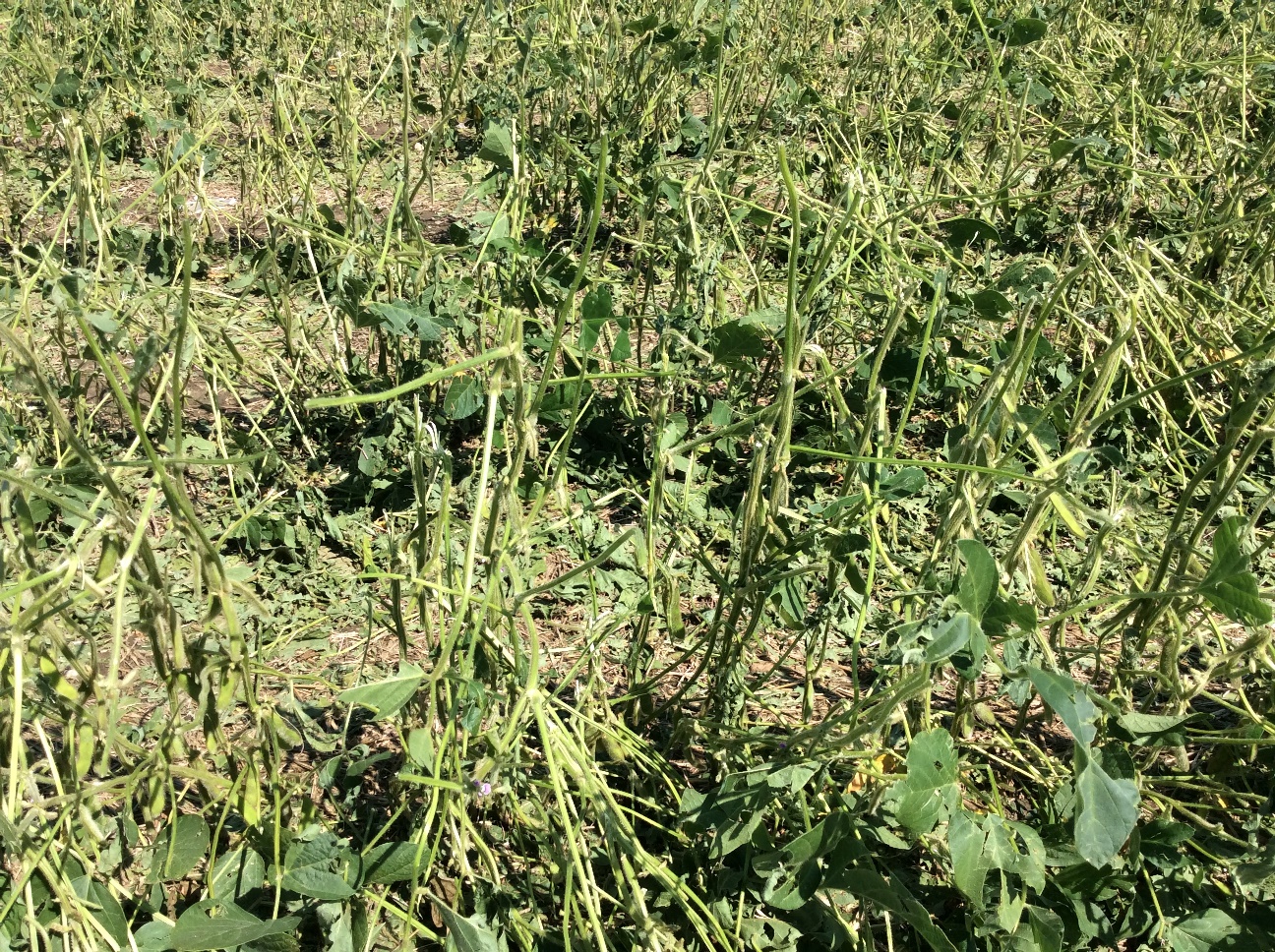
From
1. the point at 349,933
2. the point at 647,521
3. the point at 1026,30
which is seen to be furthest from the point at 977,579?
the point at 1026,30

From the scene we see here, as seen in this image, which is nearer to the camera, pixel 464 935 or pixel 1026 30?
pixel 464 935

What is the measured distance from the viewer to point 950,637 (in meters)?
1.22

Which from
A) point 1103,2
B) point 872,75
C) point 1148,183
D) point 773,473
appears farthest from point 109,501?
point 1103,2

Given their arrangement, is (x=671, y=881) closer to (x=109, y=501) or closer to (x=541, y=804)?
(x=541, y=804)

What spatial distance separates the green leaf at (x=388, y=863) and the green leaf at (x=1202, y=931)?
0.95 meters

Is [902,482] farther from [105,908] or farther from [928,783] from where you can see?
[105,908]

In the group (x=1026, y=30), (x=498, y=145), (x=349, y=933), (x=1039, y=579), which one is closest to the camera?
(x=349, y=933)

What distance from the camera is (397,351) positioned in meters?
2.53

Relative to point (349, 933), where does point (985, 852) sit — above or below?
above

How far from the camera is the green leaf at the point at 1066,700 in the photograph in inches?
46.8

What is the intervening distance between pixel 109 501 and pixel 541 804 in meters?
0.66

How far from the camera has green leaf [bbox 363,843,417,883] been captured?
144 centimetres

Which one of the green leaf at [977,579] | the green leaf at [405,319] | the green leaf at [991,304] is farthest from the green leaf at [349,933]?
the green leaf at [991,304]

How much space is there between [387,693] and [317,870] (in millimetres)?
294
